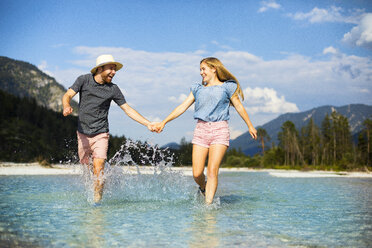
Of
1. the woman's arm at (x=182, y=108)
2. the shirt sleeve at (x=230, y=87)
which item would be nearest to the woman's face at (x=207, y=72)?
the shirt sleeve at (x=230, y=87)

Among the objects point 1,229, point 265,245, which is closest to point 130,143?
point 1,229

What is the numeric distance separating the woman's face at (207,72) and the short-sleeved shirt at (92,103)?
1590 mm

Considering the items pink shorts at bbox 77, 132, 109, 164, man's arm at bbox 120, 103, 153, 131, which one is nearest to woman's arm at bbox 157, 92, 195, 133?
man's arm at bbox 120, 103, 153, 131

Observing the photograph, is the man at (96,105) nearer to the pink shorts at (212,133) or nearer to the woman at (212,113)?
the woman at (212,113)

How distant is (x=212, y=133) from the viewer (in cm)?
563

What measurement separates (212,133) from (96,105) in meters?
1.95

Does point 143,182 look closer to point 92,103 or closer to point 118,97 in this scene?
point 118,97

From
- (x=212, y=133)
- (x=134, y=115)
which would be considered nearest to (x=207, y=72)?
(x=212, y=133)

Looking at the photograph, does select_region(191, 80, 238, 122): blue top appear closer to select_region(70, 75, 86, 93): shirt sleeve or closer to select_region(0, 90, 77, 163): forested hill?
select_region(70, 75, 86, 93): shirt sleeve

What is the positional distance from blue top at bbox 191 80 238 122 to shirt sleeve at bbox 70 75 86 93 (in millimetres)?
1920

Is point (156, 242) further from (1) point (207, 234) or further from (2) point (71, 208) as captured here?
(2) point (71, 208)

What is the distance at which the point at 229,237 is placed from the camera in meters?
3.81

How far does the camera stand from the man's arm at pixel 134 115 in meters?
6.39

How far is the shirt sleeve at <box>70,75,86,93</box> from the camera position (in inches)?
231
